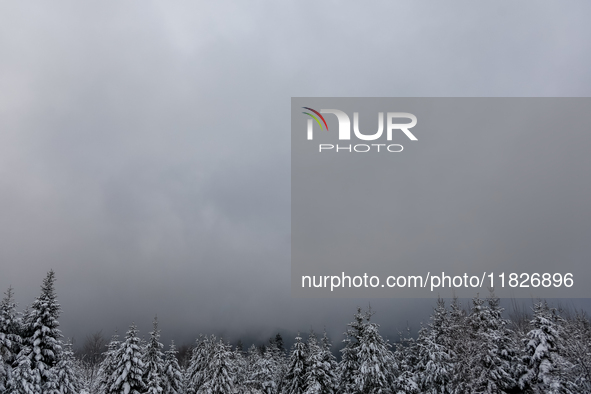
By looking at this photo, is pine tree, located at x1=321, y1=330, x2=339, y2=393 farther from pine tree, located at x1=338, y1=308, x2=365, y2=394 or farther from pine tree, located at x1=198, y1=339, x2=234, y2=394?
pine tree, located at x1=198, y1=339, x2=234, y2=394

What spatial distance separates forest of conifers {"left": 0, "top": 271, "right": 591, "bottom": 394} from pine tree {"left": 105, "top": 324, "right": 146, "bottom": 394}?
72 mm

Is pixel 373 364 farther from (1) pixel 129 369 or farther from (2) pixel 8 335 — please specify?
(2) pixel 8 335

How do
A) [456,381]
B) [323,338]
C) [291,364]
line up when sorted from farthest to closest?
1. [323,338]
2. [291,364]
3. [456,381]

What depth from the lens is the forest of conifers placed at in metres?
25.1

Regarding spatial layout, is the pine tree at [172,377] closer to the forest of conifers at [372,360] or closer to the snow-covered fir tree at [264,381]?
the forest of conifers at [372,360]

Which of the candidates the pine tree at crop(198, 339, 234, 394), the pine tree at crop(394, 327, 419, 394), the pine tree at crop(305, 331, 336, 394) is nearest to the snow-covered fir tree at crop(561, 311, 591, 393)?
the pine tree at crop(394, 327, 419, 394)

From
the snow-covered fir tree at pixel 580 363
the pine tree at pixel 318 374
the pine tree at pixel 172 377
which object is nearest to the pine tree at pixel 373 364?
the pine tree at pixel 318 374

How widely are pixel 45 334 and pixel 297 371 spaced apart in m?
21.9

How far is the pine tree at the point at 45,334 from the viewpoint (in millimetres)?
26234

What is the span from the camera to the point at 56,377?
2648 cm

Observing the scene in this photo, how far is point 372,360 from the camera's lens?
31531 mm

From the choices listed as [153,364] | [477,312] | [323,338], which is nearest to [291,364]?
[323,338]

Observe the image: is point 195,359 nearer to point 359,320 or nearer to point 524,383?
point 359,320

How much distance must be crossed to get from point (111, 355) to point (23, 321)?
323 inches
